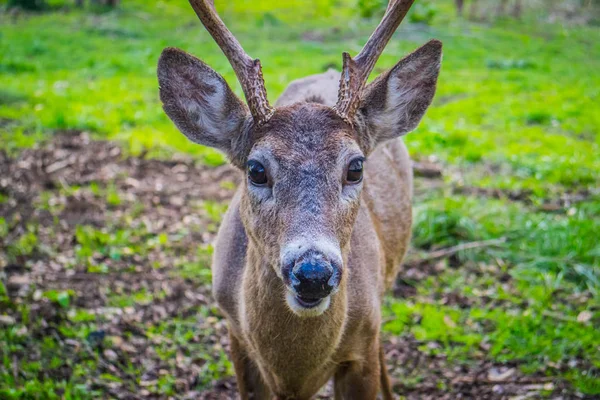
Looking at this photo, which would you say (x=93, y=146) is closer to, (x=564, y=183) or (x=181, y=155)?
(x=181, y=155)

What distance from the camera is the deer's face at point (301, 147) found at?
2.79 meters

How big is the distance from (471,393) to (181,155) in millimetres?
5314

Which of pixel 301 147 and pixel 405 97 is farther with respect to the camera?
pixel 405 97

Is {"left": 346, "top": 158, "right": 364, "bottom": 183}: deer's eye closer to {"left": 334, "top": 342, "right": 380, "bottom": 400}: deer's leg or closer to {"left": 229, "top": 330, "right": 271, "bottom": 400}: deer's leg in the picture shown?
{"left": 334, "top": 342, "right": 380, "bottom": 400}: deer's leg

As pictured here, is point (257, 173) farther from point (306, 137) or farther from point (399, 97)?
point (399, 97)

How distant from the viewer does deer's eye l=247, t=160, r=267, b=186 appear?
10.4 feet

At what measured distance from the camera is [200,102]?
357cm

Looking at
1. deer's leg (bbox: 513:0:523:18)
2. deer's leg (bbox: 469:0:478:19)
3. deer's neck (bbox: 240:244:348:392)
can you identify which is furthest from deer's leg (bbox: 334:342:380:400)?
deer's leg (bbox: 513:0:523:18)

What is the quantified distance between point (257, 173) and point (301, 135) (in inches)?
11.2

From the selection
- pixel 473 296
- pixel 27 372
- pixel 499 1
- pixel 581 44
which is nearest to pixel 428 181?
pixel 473 296

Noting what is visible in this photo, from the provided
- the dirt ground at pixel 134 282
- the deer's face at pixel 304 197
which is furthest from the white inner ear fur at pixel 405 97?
the dirt ground at pixel 134 282

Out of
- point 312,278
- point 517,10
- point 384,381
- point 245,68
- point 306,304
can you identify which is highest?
point 517,10

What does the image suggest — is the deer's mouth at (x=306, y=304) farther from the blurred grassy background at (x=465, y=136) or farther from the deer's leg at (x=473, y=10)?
the deer's leg at (x=473, y=10)

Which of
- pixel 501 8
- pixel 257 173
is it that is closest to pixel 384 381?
pixel 257 173
